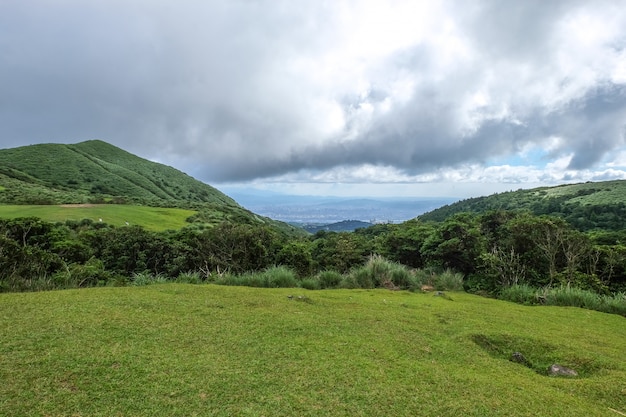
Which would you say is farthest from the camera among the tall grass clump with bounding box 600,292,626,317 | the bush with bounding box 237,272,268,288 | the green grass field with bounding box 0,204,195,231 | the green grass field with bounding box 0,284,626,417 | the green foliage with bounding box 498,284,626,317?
the green grass field with bounding box 0,204,195,231

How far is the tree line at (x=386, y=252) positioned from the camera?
1246cm

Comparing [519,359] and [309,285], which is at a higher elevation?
[519,359]

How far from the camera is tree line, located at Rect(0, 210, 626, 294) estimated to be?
1246 centimetres

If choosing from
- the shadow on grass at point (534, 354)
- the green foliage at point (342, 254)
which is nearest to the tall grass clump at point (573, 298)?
the shadow on grass at point (534, 354)

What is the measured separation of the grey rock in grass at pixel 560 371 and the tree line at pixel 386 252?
7212 millimetres

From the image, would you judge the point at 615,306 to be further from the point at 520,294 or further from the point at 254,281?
the point at 254,281

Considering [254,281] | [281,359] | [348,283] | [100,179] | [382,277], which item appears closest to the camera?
[281,359]

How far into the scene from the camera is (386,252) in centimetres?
1838

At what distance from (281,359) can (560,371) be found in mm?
4393

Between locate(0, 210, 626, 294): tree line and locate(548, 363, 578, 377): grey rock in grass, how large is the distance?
23.7ft

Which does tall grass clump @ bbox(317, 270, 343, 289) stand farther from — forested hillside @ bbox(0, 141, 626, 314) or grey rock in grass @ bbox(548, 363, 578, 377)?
grey rock in grass @ bbox(548, 363, 578, 377)

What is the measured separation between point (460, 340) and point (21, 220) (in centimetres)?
1470

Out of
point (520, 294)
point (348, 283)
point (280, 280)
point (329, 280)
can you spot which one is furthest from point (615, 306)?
point (280, 280)


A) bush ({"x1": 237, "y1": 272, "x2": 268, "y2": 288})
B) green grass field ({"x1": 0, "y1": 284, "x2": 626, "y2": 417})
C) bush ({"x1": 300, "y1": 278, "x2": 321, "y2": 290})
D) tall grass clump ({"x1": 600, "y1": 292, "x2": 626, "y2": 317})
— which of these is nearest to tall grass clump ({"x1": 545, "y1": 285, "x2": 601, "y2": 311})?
tall grass clump ({"x1": 600, "y1": 292, "x2": 626, "y2": 317})
